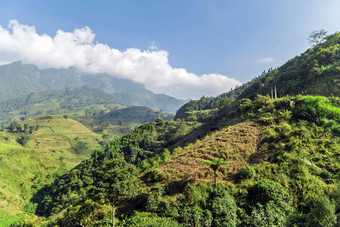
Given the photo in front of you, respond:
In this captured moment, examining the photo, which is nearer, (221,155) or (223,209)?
(223,209)

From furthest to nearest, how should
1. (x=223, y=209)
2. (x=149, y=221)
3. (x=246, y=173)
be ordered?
1. (x=246, y=173)
2. (x=223, y=209)
3. (x=149, y=221)

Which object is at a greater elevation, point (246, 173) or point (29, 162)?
point (246, 173)

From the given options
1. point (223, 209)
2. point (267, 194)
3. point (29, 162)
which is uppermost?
point (267, 194)

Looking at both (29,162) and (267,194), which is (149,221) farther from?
(29,162)

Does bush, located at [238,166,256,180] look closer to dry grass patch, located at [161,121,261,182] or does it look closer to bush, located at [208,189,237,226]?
dry grass patch, located at [161,121,261,182]

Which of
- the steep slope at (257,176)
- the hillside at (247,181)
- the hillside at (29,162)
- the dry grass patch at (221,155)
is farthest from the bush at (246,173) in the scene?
the hillside at (29,162)

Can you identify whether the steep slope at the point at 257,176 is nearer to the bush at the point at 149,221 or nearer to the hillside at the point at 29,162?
the bush at the point at 149,221

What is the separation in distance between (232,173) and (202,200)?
6139 mm

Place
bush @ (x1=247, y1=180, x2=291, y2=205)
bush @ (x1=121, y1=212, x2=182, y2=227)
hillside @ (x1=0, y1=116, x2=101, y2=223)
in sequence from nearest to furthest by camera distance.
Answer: bush @ (x1=121, y1=212, x2=182, y2=227) < bush @ (x1=247, y1=180, x2=291, y2=205) < hillside @ (x1=0, y1=116, x2=101, y2=223)

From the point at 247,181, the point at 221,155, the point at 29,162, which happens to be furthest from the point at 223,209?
the point at 29,162

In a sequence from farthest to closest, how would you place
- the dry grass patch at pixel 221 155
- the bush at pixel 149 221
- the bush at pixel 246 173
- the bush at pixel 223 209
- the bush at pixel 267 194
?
the dry grass patch at pixel 221 155, the bush at pixel 246 173, the bush at pixel 267 194, the bush at pixel 223 209, the bush at pixel 149 221

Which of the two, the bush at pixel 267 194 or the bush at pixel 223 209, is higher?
the bush at pixel 267 194

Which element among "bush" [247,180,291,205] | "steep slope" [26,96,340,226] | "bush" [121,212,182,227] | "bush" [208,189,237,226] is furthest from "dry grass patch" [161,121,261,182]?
"bush" [121,212,182,227]

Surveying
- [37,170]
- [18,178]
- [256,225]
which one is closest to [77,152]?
[37,170]
